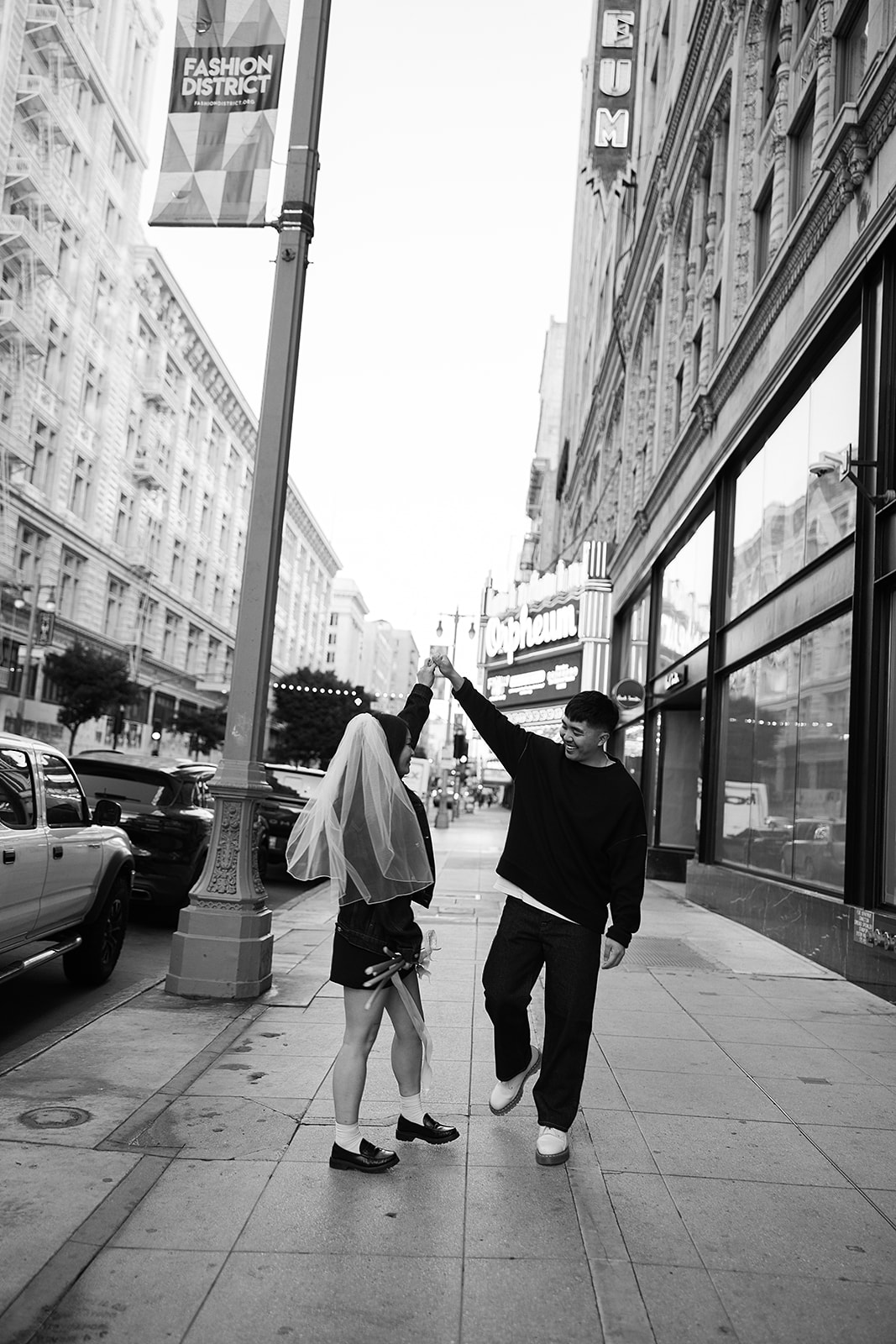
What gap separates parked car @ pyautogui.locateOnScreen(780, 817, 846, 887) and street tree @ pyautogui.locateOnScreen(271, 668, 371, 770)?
2582 inches

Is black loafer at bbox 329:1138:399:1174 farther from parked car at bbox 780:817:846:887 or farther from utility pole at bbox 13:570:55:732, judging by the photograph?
utility pole at bbox 13:570:55:732

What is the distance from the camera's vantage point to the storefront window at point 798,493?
11391 mm

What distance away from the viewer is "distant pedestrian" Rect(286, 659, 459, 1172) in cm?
456

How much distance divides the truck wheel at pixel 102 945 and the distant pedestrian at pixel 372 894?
4.22m

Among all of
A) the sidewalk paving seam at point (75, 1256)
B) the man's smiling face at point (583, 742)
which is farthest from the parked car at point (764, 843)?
the sidewalk paving seam at point (75, 1256)

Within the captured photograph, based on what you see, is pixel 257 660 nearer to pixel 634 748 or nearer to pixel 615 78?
pixel 634 748

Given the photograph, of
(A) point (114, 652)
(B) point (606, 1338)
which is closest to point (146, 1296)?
(B) point (606, 1338)

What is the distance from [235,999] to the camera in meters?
7.65

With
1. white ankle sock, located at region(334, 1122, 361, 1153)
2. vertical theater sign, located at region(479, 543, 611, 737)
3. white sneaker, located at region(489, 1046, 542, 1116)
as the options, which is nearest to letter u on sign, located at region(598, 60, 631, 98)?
vertical theater sign, located at region(479, 543, 611, 737)

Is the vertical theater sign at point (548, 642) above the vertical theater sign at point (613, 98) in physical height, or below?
below

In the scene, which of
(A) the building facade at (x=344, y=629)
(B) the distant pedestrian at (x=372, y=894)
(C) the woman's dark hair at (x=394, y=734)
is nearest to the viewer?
(B) the distant pedestrian at (x=372, y=894)

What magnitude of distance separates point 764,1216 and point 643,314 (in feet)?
85.9

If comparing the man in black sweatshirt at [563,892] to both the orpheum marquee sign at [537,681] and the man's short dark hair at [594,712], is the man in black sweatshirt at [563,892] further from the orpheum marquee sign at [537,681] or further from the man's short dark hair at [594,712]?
the orpheum marquee sign at [537,681]

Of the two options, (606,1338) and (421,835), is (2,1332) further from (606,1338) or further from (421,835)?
(421,835)
